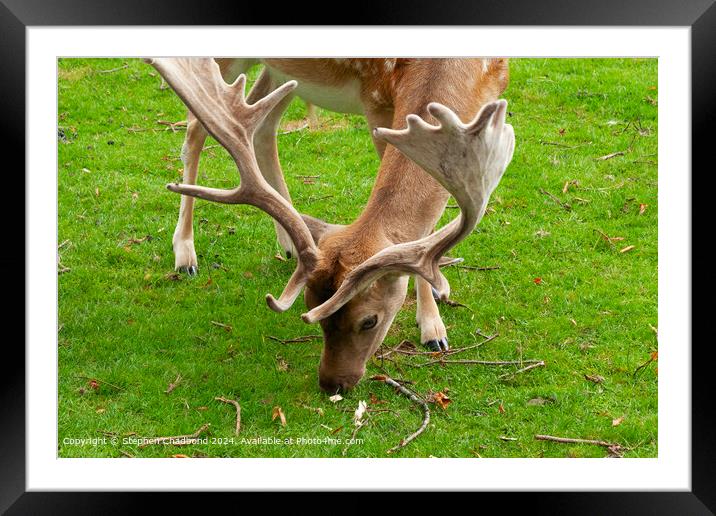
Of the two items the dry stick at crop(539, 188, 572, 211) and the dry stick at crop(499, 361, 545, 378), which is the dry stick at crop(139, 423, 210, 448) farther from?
the dry stick at crop(539, 188, 572, 211)

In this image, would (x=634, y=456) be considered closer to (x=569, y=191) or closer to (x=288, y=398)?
(x=288, y=398)

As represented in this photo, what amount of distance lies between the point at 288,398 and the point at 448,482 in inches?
68.0

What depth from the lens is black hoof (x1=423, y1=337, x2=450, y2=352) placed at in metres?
6.29

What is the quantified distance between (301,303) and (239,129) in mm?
2046

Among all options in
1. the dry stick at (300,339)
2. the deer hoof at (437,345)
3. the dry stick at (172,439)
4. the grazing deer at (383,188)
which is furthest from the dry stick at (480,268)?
the dry stick at (172,439)

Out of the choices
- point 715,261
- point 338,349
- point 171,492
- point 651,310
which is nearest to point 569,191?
point 651,310

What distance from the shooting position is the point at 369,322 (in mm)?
5246

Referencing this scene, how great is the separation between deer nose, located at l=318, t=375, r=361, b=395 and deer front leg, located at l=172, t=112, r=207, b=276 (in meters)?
1.99

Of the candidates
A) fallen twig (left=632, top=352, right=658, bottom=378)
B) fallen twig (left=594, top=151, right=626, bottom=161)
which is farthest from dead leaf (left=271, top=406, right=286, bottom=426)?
fallen twig (left=594, top=151, right=626, bottom=161)

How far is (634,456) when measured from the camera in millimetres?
5145

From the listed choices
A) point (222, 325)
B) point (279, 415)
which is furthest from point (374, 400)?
point (222, 325)

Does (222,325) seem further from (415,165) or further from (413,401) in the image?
(415,165)

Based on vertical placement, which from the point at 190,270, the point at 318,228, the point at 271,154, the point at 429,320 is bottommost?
the point at 429,320

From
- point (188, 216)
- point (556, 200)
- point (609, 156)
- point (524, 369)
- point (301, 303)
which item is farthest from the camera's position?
point (609, 156)
